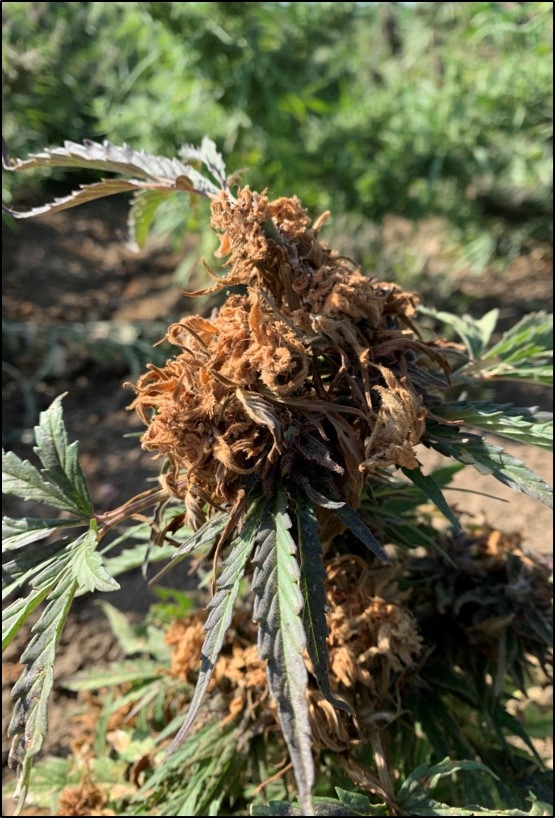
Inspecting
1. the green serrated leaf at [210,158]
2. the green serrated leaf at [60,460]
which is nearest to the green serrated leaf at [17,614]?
the green serrated leaf at [60,460]

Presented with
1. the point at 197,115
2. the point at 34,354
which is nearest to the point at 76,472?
the point at 34,354

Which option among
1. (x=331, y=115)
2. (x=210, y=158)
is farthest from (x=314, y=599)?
(x=331, y=115)

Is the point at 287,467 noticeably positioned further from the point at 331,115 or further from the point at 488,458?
the point at 331,115

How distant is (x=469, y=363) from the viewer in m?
0.93

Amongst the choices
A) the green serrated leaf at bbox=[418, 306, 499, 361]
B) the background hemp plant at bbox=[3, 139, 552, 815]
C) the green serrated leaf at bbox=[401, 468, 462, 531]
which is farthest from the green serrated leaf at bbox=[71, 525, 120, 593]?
the green serrated leaf at bbox=[418, 306, 499, 361]

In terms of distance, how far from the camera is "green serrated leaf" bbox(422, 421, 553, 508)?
647 mm

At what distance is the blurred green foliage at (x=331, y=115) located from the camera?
3.33m

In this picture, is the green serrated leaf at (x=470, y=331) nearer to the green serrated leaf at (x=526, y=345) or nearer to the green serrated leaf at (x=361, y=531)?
the green serrated leaf at (x=526, y=345)

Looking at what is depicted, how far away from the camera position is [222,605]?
23.6 inches

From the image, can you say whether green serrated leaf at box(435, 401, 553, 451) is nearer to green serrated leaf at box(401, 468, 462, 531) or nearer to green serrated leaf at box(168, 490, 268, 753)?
green serrated leaf at box(401, 468, 462, 531)

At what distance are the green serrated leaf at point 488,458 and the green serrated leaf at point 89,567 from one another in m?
0.37

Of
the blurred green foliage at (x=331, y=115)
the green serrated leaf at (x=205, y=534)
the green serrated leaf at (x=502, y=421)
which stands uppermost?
the blurred green foliage at (x=331, y=115)

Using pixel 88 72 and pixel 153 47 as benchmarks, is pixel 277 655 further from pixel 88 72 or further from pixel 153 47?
pixel 88 72

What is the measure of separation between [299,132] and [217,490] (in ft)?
12.5
